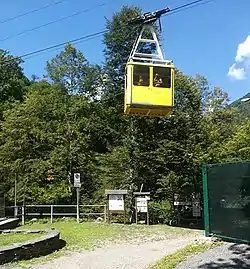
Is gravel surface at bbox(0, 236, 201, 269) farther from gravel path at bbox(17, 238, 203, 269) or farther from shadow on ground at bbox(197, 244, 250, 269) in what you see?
shadow on ground at bbox(197, 244, 250, 269)

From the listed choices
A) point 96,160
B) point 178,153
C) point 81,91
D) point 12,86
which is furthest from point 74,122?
point 12,86

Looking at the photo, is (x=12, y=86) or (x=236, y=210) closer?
(x=236, y=210)

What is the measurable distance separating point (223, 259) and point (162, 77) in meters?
5.10

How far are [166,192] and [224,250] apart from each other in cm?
1519

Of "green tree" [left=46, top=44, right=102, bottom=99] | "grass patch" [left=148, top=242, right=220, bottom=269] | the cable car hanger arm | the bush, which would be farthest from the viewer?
"green tree" [left=46, top=44, right=102, bottom=99]

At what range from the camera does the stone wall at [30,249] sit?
10109 millimetres

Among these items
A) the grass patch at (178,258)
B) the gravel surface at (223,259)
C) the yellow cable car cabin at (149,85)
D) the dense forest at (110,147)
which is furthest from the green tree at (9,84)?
the gravel surface at (223,259)

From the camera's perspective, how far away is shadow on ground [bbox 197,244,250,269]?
7.14m

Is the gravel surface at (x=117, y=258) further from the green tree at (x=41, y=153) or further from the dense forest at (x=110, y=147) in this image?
the green tree at (x=41, y=153)

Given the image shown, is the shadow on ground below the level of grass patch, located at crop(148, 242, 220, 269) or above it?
above

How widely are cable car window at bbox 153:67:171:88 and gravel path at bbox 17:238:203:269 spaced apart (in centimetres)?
437

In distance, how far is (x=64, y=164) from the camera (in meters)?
25.7

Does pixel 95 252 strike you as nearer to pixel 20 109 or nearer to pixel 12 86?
pixel 20 109

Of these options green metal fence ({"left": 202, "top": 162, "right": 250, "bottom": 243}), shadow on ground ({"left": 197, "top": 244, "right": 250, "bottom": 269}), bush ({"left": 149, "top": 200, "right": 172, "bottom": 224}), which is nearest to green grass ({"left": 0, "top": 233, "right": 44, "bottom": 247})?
green metal fence ({"left": 202, "top": 162, "right": 250, "bottom": 243})
